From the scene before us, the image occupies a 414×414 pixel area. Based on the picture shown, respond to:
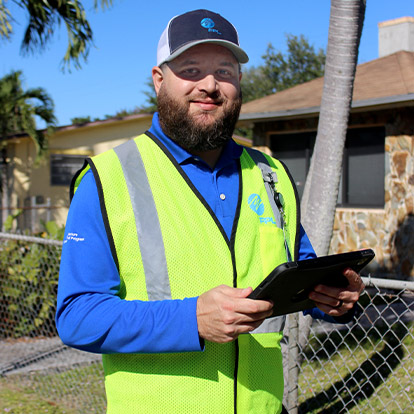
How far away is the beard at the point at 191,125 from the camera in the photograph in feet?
6.11

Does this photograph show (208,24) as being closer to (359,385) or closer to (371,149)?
(359,385)

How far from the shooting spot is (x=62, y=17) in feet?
34.3

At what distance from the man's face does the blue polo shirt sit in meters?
0.36

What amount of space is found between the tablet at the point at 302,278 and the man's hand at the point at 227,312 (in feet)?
0.11

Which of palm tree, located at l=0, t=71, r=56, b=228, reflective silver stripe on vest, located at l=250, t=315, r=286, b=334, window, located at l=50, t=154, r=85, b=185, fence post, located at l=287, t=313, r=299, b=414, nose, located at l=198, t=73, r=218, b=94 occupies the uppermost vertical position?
palm tree, located at l=0, t=71, r=56, b=228

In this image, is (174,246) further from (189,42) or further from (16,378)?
(16,378)

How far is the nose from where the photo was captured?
1813mm

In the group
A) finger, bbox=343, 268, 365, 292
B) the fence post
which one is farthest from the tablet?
the fence post

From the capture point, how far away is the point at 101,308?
150 centimetres

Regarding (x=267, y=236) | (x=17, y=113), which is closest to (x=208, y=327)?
(x=267, y=236)

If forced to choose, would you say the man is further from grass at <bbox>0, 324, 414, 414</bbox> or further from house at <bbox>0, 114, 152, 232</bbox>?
house at <bbox>0, 114, 152, 232</bbox>

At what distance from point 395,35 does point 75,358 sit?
1026 cm

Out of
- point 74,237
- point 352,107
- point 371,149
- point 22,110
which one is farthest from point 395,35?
point 74,237

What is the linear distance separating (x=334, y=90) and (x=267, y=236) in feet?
7.51
